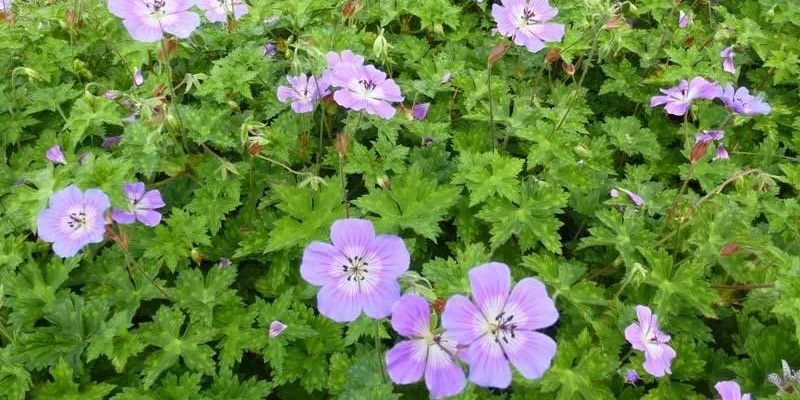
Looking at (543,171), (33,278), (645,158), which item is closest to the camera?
(33,278)

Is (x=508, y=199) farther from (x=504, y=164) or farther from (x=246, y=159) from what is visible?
(x=246, y=159)

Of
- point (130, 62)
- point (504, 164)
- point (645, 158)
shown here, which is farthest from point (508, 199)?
point (130, 62)

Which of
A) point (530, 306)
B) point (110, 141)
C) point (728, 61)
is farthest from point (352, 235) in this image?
point (728, 61)

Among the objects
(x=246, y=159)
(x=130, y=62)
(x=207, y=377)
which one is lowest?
(x=207, y=377)

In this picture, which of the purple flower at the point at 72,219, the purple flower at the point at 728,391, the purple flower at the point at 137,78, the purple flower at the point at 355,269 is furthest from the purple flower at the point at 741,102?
the purple flower at the point at 137,78

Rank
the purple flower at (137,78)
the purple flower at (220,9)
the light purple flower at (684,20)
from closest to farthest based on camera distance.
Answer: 1. the purple flower at (137,78)
2. the purple flower at (220,9)
3. the light purple flower at (684,20)

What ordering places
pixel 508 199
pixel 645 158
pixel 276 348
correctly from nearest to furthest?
pixel 276 348
pixel 508 199
pixel 645 158

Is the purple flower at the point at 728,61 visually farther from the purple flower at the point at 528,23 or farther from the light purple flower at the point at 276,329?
the light purple flower at the point at 276,329

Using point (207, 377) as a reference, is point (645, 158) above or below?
above
